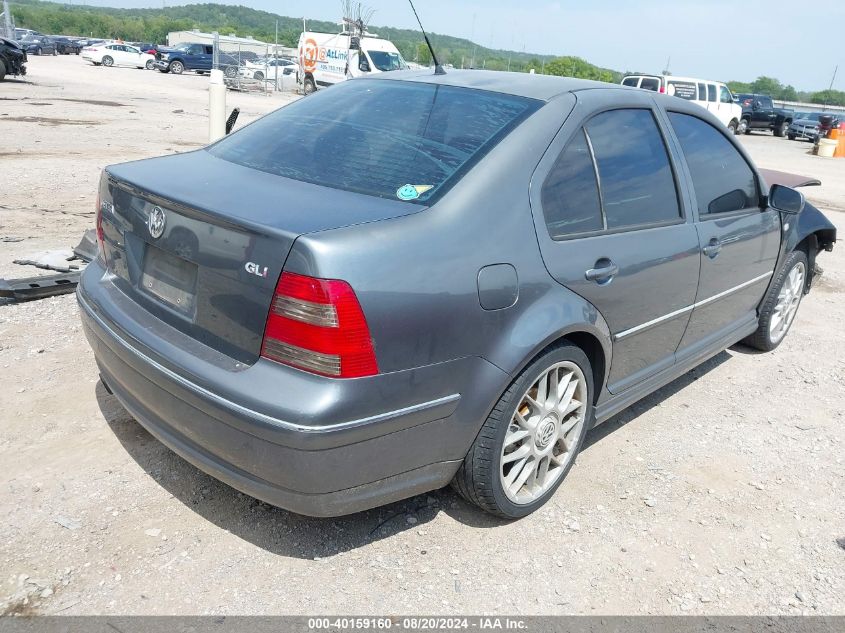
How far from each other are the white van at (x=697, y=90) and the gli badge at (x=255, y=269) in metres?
24.4

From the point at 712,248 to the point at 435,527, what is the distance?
2.04m

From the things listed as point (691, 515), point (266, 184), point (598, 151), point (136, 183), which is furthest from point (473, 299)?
point (691, 515)

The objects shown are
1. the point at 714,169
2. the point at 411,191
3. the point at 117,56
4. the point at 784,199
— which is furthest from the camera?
the point at 117,56

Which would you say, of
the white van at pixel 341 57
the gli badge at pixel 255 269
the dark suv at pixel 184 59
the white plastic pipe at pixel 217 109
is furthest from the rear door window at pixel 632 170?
the dark suv at pixel 184 59

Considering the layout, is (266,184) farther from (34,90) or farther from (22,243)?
(34,90)

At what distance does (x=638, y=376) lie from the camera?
3490mm

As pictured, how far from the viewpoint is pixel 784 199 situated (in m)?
4.27

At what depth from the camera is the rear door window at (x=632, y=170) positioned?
10.2 feet

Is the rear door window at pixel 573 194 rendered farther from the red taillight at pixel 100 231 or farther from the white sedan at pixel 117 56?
the white sedan at pixel 117 56

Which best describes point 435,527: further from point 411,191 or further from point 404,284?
point 411,191

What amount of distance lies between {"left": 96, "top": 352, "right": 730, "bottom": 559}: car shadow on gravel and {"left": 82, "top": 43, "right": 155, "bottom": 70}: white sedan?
45.6 meters

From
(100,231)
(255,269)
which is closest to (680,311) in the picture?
(255,269)

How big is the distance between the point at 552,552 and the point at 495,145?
1.59 meters

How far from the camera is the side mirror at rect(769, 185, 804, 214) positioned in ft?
13.9
